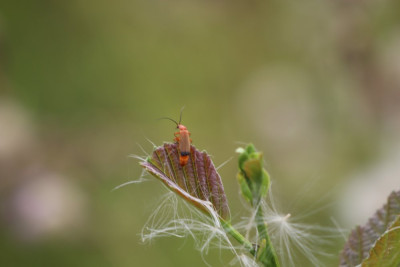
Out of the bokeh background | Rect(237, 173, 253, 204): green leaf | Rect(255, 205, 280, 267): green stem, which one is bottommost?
Rect(255, 205, 280, 267): green stem

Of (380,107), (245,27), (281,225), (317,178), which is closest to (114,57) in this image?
(245,27)

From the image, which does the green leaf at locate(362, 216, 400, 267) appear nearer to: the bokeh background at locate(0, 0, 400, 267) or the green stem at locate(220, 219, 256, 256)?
the green stem at locate(220, 219, 256, 256)

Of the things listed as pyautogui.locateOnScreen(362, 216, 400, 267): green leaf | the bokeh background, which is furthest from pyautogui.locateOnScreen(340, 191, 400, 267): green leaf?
the bokeh background

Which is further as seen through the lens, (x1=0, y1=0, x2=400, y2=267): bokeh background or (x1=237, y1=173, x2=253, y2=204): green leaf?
(x1=0, y1=0, x2=400, y2=267): bokeh background

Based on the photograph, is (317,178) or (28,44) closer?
(317,178)

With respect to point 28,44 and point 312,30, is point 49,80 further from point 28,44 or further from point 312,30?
→ point 312,30

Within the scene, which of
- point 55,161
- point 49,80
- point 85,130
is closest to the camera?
point 55,161

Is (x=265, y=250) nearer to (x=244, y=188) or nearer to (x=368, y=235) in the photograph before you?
(x=244, y=188)
